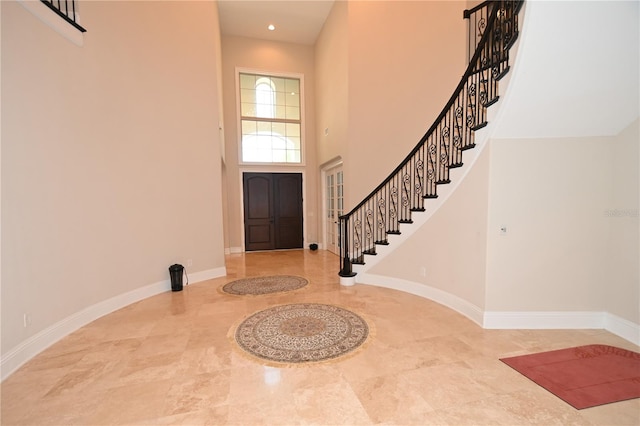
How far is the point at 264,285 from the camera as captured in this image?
4695mm

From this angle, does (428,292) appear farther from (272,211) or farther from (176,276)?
(272,211)

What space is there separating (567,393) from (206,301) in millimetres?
3848

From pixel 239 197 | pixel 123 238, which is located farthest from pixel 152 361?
pixel 239 197

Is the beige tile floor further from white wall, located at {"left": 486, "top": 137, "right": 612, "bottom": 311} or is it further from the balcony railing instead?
the balcony railing

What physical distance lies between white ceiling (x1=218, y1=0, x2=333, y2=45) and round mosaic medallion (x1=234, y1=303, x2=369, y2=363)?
6625mm

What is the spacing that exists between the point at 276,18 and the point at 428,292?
7063mm

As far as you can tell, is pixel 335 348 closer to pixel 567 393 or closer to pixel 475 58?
pixel 567 393

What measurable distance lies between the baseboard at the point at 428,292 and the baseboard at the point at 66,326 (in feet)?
9.95

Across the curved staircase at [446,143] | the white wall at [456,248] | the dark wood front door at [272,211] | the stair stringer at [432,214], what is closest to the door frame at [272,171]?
the dark wood front door at [272,211]

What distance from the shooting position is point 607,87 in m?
2.41

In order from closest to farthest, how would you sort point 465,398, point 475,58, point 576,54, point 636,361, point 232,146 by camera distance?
point 465,398 < point 576,54 < point 636,361 < point 475,58 < point 232,146

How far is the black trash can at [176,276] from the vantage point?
4371 mm

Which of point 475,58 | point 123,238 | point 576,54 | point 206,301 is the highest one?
point 475,58

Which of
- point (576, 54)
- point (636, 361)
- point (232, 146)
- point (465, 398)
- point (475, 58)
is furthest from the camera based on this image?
point (232, 146)
